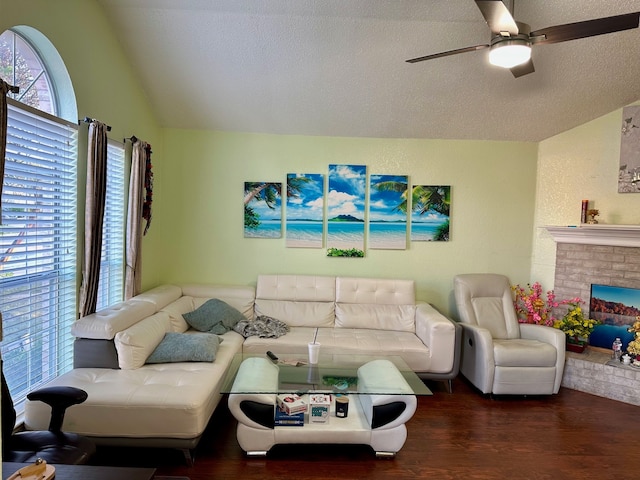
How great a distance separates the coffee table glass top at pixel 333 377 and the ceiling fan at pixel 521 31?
84.0 inches

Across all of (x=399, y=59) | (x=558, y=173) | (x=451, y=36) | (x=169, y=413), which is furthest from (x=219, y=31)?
(x=558, y=173)

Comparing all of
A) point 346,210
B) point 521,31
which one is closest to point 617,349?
point 346,210

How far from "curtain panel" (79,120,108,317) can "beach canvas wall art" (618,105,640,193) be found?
456 centimetres

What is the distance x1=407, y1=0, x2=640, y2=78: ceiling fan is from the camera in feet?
7.20

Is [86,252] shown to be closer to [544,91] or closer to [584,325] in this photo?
[544,91]

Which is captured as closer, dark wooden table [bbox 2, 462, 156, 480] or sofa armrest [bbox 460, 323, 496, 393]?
dark wooden table [bbox 2, 462, 156, 480]

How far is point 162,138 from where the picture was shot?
462cm

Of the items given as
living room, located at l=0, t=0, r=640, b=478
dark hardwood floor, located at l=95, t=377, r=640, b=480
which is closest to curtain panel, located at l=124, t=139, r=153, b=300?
living room, located at l=0, t=0, r=640, b=478

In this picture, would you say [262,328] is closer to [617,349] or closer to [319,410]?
[319,410]

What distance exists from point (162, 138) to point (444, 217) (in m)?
3.23

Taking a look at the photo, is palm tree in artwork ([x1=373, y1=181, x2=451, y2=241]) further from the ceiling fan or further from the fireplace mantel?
the ceiling fan

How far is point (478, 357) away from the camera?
150 inches

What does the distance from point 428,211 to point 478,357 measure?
1.65 m

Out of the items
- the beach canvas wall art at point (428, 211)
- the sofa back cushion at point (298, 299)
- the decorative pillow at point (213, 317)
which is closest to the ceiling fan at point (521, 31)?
the beach canvas wall art at point (428, 211)
